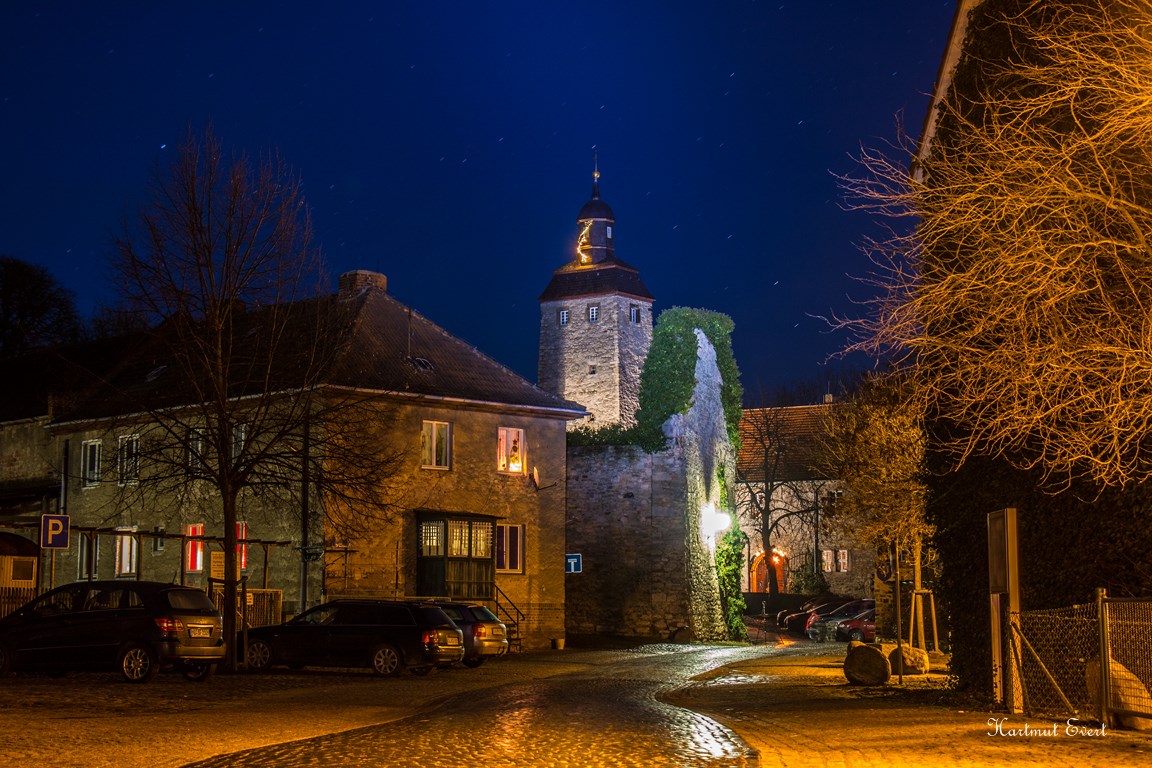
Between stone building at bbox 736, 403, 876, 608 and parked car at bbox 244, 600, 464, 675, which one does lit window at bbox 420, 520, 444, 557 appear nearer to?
parked car at bbox 244, 600, 464, 675

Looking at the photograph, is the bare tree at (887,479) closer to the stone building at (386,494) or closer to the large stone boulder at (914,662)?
the large stone boulder at (914,662)

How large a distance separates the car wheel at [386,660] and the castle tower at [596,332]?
166ft

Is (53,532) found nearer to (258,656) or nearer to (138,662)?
(138,662)

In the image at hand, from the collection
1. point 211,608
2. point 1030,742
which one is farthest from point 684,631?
point 1030,742

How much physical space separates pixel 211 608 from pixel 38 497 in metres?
21.2

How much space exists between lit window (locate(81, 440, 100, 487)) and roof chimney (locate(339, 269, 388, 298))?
8698 mm

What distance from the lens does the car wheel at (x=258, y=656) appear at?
85.8 feet

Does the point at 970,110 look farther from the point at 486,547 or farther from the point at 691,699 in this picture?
the point at 486,547

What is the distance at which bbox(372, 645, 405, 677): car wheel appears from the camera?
25.2m

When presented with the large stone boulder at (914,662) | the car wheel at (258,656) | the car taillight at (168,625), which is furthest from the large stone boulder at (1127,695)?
the car wheel at (258,656)

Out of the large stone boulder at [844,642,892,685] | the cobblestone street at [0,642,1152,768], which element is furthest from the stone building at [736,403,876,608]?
the large stone boulder at [844,642,892,685]

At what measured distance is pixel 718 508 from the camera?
47.3m

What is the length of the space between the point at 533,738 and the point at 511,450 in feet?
80.1

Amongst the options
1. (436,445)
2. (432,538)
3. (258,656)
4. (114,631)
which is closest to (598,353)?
(436,445)
